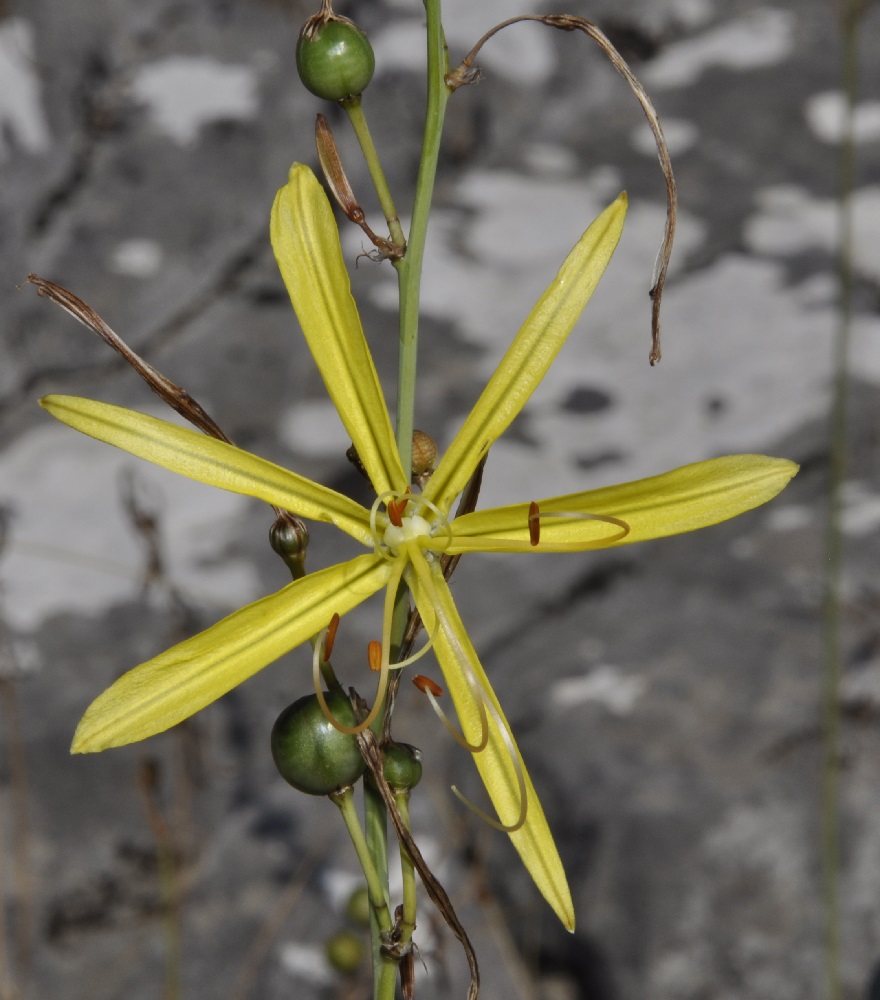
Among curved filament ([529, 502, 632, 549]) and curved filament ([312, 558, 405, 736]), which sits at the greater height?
curved filament ([529, 502, 632, 549])

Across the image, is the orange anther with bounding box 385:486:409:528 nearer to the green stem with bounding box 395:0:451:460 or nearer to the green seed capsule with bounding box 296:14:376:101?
the green stem with bounding box 395:0:451:460

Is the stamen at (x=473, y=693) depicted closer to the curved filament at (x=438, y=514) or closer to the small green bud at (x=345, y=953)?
the curved filament at (x=438, y=514)

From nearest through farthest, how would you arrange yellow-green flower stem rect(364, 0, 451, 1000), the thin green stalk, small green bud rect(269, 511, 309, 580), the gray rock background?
1. yellow-green flower stem rect(364, 0, 451, 1000)
2. small green bud rect(269, 511, 309, 580)
3. the thin green stalk
4. the gray rock background

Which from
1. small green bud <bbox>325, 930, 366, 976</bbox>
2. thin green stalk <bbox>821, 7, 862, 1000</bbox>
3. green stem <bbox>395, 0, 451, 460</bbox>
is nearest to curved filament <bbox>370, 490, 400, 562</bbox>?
green stem <bbox>395, 0, 451, 460</bbox>

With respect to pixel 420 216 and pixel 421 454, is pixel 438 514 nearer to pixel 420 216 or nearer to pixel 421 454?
pixel 421 454

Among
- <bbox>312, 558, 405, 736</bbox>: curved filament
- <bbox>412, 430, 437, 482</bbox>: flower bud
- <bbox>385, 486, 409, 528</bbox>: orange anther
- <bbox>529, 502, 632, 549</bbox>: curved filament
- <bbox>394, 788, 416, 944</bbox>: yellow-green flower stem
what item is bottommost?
<bbox>394, 788, 416, 944</bbox>: yellow-green flower stem

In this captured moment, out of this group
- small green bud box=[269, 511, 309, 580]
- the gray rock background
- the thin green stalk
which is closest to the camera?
small green bud box=[269, 511, 309, 580]

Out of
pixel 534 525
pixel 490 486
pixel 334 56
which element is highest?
pixel 490 486

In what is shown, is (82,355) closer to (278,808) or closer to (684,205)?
(278,808)

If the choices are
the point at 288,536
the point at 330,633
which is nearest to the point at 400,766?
the point at 330,633
